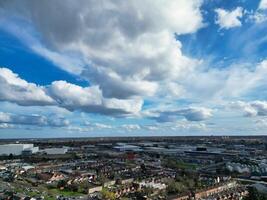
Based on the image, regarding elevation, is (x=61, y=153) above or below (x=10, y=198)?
above

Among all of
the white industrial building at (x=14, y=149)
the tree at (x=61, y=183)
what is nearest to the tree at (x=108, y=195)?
the tree at (x=61, y=183)

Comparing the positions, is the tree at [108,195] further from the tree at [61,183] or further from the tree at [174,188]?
the tree at [61,183]

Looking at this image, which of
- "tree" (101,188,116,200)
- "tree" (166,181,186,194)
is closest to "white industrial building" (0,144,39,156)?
"tree" (166,181,186,194)

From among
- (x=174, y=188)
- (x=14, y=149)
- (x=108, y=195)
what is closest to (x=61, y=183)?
(x=108, y=195)

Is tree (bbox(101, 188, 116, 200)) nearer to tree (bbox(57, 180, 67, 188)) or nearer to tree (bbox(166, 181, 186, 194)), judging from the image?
tree (bbox(166, 181, 186, 194))

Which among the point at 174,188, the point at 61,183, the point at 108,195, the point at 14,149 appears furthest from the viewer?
the point at 14,149

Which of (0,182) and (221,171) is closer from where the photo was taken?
(0,182)

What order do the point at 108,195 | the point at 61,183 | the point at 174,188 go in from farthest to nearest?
the point at 61,183 → the point at 174,188 → the point at 108,195

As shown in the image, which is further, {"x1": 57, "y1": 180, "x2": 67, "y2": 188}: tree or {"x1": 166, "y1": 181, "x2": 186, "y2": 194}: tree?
{"x1": 57, "y1": 180, "x2": 67, "y2": 188}: tree

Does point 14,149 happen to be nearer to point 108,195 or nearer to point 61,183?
point 61,183

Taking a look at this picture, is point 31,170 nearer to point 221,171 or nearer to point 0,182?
point 0,182

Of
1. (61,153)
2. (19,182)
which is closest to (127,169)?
(19,182)
